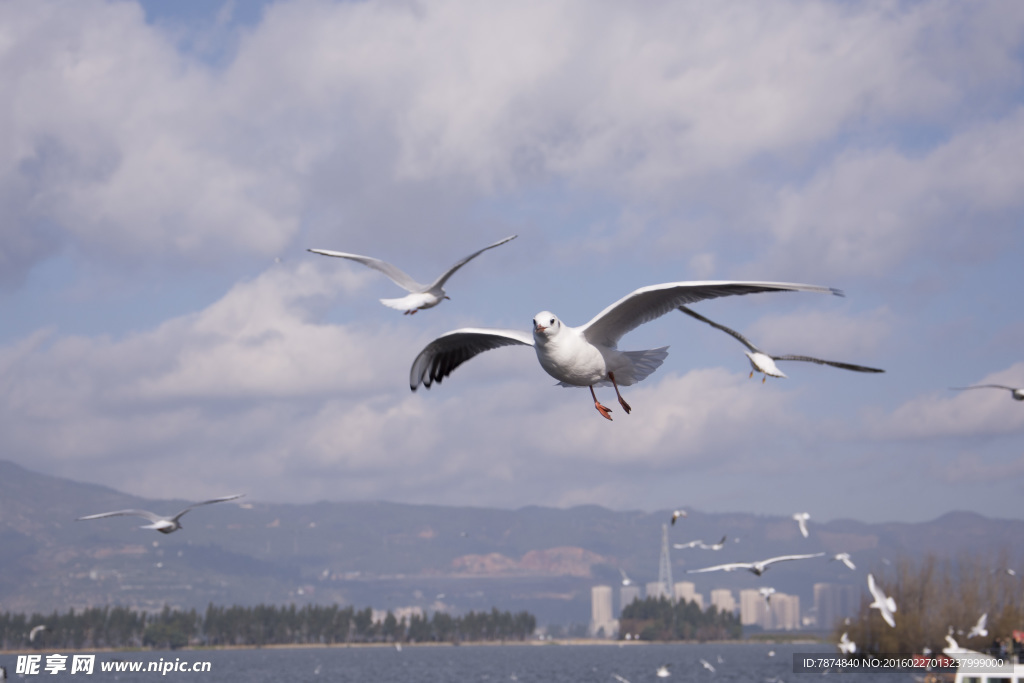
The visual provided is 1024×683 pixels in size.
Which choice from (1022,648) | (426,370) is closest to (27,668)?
(426,370)

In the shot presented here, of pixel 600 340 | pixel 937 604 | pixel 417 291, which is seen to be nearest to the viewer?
pixel 600 340

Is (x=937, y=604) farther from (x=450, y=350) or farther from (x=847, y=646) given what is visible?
(x=450, y=350)

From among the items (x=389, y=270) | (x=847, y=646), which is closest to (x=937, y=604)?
(x=847, y=646)

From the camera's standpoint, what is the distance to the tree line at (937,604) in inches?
3893

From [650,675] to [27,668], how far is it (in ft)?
421

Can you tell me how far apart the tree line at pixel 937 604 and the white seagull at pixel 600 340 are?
298ft

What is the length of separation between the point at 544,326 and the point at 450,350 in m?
3.11

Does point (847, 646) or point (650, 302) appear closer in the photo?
point (650, 302)

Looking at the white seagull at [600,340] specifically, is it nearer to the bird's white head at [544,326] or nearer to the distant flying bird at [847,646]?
the bird's white head at [544,326]

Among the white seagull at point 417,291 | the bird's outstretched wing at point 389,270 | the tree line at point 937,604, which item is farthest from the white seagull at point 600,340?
the tree line at point 937,604

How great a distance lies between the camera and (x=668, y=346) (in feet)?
45.1

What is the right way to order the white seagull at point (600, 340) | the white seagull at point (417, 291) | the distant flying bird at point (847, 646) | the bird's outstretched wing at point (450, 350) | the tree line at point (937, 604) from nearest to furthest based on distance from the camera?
the white seagull at point (600, 340)
the bird's outstretched wing at point (450, 350)
the white seagull at point (417, 291)
the distant flying bird at point (847, 646)
the tree line at point (937, 604)

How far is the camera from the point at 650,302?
12.2 meters

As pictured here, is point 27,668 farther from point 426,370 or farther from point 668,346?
point 668,346
